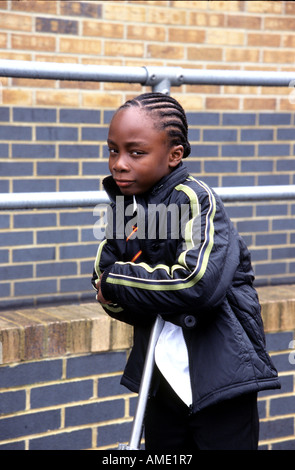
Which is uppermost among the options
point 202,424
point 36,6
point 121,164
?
point 36,6

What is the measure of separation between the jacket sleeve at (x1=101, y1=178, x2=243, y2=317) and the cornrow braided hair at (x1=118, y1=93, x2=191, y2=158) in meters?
0.16

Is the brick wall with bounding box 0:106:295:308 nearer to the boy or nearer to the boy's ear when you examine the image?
the boy

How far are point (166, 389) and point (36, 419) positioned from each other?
100 cm

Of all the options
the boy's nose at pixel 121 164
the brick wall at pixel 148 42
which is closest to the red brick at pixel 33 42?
the brick wall at pixel 148 42

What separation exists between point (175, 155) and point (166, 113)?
0.12 meters

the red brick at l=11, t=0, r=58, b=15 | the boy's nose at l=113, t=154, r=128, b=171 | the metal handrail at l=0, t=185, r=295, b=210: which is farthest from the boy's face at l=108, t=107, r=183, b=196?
the red brick at l=11, t=0, r=58, b=15

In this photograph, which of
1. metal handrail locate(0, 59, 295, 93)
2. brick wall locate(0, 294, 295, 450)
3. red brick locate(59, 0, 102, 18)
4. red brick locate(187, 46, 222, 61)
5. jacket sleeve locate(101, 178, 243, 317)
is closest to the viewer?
jacket sleeve locate(101, 178, 243, 317)

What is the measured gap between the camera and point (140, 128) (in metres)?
2.04

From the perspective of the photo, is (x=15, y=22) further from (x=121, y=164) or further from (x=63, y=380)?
(x=121, y=164)

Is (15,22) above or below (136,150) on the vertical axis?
above

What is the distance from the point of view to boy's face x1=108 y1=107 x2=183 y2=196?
2033 mm

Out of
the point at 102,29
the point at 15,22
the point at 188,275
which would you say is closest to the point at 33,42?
the point at 15,22

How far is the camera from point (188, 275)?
196cm
